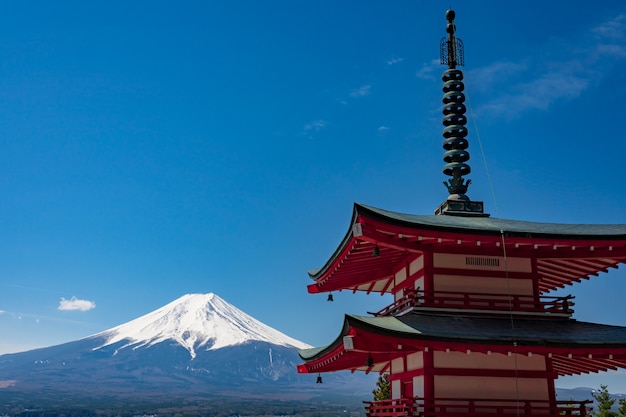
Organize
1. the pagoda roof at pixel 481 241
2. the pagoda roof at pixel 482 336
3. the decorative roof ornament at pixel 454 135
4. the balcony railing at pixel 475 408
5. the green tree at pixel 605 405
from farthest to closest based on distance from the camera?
the green tree at pixel 605 405, the decorative roof ornament at pixel 454 135, the pagoda roof at pixel 481 241, the balcony railing at pixel 475 408, the pagoda roof at pixel 482 336

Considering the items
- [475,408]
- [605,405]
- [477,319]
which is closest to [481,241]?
[477,319]

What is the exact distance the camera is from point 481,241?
1527 centimetres

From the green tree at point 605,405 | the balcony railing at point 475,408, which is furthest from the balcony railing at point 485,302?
the green tree at point 605,405

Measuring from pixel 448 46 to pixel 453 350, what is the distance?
1102 centimetres

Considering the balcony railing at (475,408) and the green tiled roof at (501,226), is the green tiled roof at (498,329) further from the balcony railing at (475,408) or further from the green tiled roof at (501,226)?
the green tiled roof at (501,226)

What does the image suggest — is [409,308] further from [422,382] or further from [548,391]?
[548,391]

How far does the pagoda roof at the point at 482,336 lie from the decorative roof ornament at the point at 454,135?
13.0 feet

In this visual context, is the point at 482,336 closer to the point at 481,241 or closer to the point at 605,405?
the point at 481,241

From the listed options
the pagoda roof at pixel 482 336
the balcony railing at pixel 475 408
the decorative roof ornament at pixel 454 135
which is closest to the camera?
the pagoda roof at pixel 482 336

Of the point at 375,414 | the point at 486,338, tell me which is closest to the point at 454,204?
the point at 486,338

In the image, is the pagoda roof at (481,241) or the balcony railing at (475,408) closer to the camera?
the balcony railing at (475,408)

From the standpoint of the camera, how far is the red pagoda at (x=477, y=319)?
14336 mm

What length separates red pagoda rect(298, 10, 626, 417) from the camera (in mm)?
14336

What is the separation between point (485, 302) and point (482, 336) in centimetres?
187
